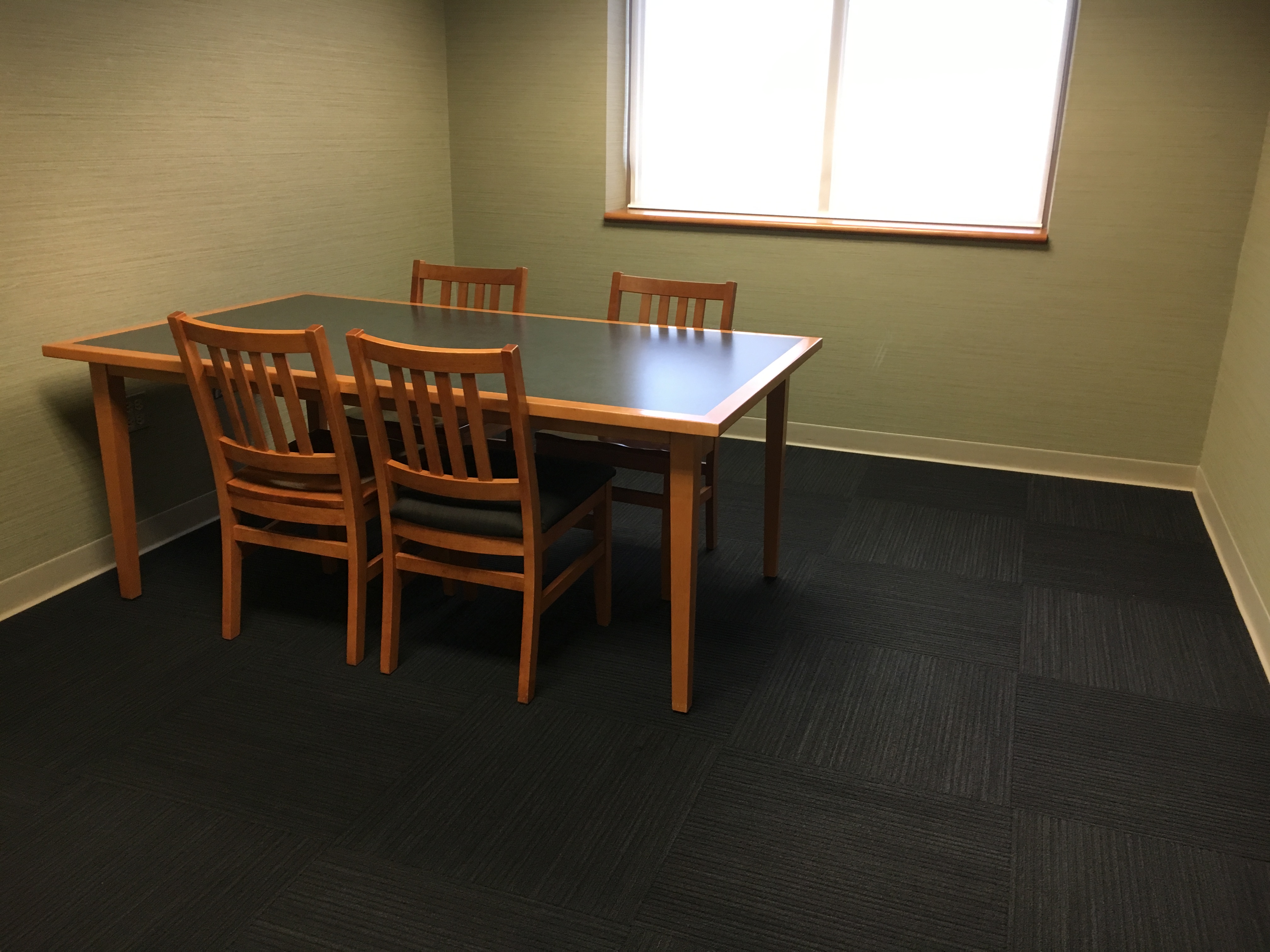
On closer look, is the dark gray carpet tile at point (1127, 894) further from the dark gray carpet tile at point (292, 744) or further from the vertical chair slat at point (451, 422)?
the vertical chair slat at point (451, 422)

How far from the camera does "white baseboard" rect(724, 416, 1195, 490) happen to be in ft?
12.8

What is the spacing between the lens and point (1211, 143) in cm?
350

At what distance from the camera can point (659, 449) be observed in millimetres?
2861

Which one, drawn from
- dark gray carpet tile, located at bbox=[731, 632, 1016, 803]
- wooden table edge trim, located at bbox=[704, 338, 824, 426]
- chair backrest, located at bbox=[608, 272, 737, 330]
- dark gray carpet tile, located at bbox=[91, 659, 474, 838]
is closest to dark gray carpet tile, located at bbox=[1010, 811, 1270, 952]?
dark gray carpet tile, located at bbox=[731, 632, 1016, 803]

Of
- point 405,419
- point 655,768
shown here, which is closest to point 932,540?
point 655,768

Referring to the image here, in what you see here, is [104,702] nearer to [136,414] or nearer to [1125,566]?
[136,414]

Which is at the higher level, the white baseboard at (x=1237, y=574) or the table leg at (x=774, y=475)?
the table leg at (x=774, y=475)

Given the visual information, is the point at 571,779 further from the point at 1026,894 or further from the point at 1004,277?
the point at 1004,277

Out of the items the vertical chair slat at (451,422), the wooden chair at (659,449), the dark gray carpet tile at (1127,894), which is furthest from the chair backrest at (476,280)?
the dark gray carpet tile at (1127,894)

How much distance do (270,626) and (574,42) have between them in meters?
2.89

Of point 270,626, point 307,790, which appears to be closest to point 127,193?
point 270,626

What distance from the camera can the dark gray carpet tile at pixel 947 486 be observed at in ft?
12.1

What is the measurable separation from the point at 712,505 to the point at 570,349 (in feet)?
2.49

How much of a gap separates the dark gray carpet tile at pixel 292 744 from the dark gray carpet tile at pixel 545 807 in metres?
0.07
